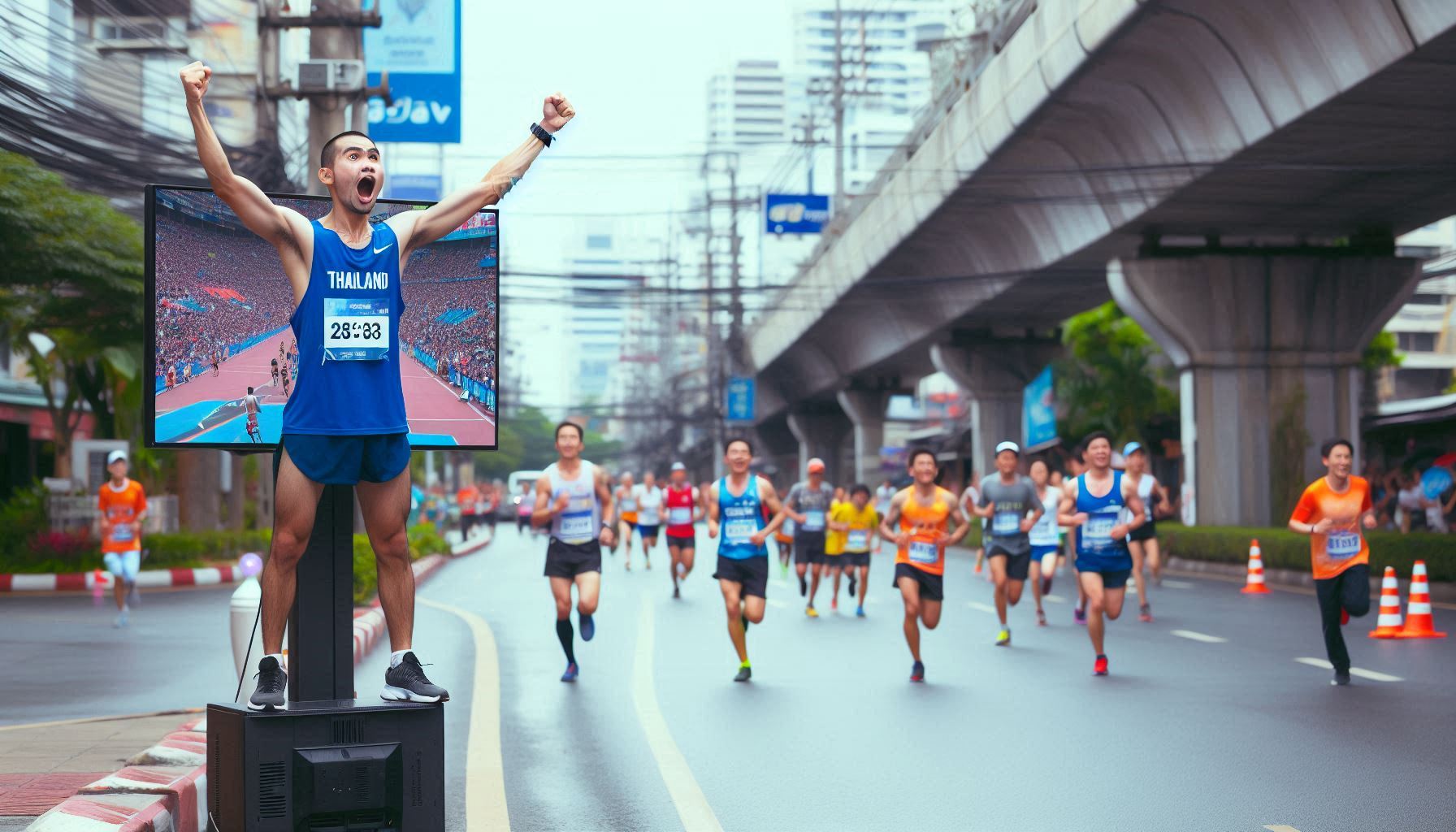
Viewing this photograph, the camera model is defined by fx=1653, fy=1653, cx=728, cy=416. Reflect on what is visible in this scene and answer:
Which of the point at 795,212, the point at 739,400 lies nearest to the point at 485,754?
the point at 795,212

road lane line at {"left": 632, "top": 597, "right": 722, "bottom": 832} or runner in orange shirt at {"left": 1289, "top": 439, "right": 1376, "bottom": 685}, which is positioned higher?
runner in orange shirt at {"left": 1289, "top": 439, "right": 1376, "bottom": 685}

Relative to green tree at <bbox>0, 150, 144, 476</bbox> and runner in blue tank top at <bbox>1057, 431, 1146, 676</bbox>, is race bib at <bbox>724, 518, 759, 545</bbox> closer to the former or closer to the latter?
A: runner in blue tank top at <bbox>1057, 431, 1146, 676</bbox>

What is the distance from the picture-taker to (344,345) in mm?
5164

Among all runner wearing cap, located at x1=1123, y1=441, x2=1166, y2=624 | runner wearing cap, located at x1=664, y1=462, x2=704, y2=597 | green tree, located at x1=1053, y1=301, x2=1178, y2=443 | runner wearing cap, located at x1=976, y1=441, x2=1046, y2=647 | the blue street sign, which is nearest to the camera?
runner wearing cap, located at x1=976, y1=441, x2=1046, y2=647

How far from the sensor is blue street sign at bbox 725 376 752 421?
60562 millimetres

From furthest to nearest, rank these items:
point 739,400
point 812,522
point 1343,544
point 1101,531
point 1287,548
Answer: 1. point 739,400
2. point 1287,548
3. point 812,522
4. point 1101,531
5. point 1343,544

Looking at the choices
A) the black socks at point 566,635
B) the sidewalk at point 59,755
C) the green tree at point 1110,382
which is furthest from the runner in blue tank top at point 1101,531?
the green tree at point 1110,382

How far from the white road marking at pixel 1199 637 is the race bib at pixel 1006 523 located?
6.03 ft

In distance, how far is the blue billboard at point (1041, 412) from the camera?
123 ft

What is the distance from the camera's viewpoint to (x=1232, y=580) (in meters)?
25.1

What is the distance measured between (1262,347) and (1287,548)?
5.83m

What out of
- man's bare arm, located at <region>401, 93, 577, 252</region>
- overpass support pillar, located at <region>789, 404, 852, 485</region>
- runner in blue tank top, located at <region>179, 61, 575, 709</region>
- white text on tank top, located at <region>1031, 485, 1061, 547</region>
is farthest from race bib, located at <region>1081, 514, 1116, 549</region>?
overpass support pillar, located at <region>789, 404, 852, 485</region>

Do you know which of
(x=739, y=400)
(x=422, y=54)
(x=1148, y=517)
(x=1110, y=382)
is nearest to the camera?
(x=422, y=54)

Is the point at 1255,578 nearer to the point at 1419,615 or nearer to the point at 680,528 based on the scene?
the point at 1419,615
